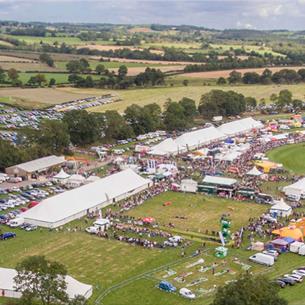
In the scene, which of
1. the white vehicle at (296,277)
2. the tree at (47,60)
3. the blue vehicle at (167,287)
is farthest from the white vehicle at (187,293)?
the tree at (47,60)

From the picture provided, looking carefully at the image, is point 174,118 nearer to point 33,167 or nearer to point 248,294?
point 33,167

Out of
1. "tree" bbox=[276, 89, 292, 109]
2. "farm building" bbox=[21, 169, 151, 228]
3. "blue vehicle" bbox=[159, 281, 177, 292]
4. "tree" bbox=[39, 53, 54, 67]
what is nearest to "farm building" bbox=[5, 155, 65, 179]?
"farm building" bbox=[21, 169, 151, 228]

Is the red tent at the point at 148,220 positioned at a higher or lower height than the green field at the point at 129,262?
higher

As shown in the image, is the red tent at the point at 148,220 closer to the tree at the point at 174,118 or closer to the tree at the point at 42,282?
the tree at the point at 42,282

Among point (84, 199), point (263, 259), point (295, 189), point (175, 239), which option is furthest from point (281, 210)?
point (84, 199)

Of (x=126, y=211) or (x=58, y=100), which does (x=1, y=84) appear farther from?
(x=126, y=211)

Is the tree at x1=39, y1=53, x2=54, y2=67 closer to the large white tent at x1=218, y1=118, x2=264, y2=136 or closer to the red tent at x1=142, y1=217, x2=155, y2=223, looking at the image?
the large white tent at x1=218, y1=118, x2=264, y2=136
